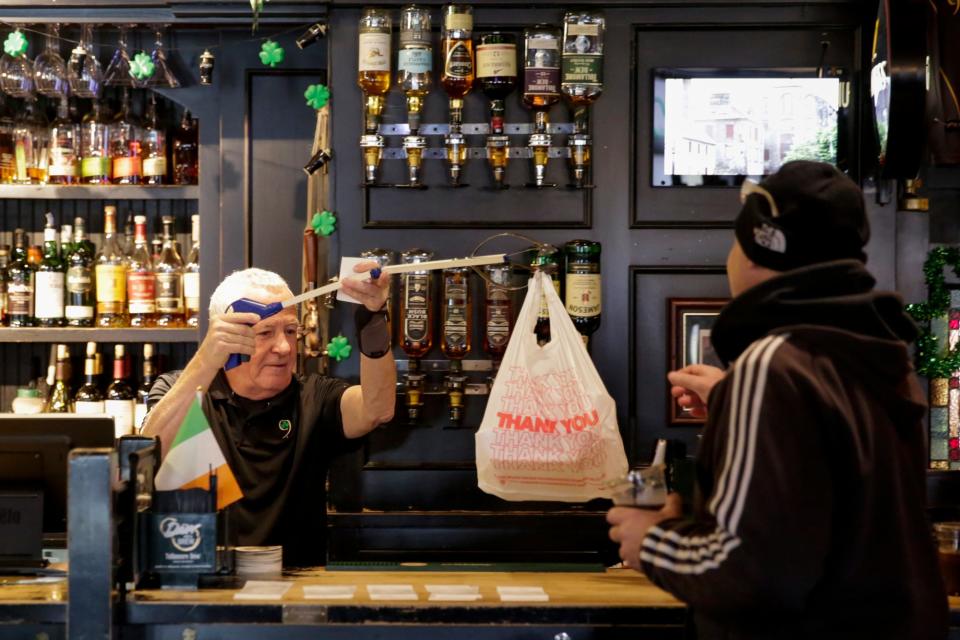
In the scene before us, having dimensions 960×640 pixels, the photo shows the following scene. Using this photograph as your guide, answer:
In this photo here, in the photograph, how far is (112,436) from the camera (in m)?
2.28

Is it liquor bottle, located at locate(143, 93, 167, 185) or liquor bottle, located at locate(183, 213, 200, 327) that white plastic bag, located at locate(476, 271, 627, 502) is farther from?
liquor bottle, located at locate(143, 93, 167, 185)

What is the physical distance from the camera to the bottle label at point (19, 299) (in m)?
4.01

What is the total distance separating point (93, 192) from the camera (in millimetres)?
3969

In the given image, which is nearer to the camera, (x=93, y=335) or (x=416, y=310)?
(x=416, y=310)

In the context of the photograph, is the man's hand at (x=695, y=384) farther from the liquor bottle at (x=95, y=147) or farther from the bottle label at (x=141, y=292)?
the liquor bottle at (x=95, y=147)

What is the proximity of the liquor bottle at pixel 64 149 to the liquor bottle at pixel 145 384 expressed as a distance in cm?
67

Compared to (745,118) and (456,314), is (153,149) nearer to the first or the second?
(456,314)

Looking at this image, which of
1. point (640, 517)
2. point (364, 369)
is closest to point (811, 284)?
point (640, 517)

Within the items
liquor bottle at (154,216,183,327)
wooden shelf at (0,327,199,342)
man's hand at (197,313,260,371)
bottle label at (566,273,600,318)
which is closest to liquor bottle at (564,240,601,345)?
bottle label at (566,273,600,318)

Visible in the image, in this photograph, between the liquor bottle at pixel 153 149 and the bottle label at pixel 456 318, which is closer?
the bottle label at pixel 456 318

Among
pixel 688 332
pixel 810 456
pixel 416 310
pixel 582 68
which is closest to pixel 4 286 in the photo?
pixel 416 310

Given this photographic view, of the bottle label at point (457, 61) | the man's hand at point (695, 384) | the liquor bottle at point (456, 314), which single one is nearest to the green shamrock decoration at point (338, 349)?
the liquor bottle at point (456, 314)

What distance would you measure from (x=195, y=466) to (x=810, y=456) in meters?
1.16

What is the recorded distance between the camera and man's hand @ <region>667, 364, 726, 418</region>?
223 cm
